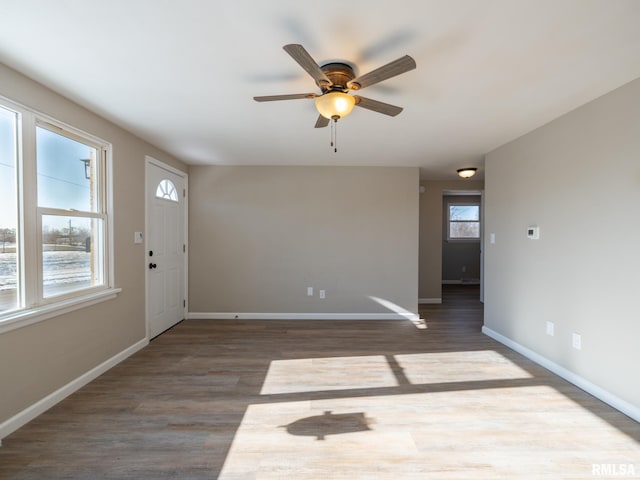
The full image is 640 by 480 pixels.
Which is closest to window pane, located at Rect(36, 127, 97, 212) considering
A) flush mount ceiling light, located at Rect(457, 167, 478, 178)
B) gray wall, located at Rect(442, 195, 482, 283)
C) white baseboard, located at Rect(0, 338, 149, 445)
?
white baseboard, located at Rect(0, 338, 149, 445)

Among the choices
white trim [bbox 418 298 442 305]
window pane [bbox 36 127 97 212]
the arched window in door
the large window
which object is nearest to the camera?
the large window

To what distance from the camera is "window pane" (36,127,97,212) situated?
229 cm

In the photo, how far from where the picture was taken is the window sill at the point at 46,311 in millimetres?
1957

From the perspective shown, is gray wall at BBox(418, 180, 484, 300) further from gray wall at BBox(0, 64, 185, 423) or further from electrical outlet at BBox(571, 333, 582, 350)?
gray wall at BBox(0, 64, 185, 423)

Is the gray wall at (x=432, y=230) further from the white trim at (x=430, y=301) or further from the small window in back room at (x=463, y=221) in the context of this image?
the small window in back room at (x=463, y=221)

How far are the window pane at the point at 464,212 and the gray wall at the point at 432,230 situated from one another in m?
1.85

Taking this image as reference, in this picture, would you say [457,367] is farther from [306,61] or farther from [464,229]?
[464,229]

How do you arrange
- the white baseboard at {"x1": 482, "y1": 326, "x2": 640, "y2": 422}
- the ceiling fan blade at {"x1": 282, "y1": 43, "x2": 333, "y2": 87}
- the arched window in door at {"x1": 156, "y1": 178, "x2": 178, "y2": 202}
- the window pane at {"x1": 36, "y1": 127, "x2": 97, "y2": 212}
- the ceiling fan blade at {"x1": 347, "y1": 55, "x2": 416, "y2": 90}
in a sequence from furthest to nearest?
1. the arched window in door at {"x1": 156, "y1": 178, "x2": 178, "y2": 202}
2. the window pane at {"x1": 36, "y1": 127, "x2": 97, "y2": 212}
3. the white baseboard at {"x1": 482, "y1": 326, "x2": 640, "y2": 422}
4. the ceiling fan blade at {"x1": 347, "y1": 55, "x2": 416, "y2": 90}
5. the ceiling fan blade at {"x1": 282, "y1": 43, "x2": 333, "y2": 87}

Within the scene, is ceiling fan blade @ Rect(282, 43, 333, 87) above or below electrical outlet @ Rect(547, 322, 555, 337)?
above

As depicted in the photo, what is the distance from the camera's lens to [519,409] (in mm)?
2258

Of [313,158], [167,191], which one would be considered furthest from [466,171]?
[167,191]

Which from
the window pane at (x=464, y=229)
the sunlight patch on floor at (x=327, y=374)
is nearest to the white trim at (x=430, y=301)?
the window pane at (x=464, y=229)

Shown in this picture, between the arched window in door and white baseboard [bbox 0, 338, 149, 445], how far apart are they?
6.22 ft

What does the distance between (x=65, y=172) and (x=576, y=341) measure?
4.55 meters
